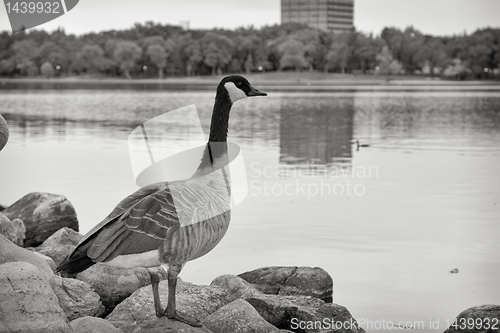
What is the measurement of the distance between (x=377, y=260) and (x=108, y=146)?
61.6 feet

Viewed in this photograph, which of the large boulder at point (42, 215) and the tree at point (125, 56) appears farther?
the tree at point (125, 56)

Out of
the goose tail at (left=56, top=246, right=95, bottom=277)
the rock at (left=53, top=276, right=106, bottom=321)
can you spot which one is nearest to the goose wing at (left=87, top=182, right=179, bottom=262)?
the goose tail at (left=56, top=246, right=95, bottom=277)

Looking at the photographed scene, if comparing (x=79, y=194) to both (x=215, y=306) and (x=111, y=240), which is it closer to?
(x=215, y=306)

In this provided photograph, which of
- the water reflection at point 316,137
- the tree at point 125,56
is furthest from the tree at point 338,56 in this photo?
the water reflection at point 316,137

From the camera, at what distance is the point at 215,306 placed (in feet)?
26.2

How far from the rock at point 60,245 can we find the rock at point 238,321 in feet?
13.4

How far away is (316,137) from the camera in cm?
3133

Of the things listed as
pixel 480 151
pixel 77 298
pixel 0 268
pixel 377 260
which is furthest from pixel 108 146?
pixel 0 268

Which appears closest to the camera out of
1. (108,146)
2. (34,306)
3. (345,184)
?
(34,306)

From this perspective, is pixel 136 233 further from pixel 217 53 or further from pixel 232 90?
pixel 217 53

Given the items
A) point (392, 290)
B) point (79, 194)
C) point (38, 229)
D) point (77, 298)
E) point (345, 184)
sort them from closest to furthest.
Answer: point (77, 298)
point (392, 290)
point (38, 229)
point (79, 194)
point (345, 184)

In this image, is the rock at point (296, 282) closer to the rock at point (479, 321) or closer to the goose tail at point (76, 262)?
the rock at point (479, 321)

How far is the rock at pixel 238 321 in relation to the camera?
7113mm

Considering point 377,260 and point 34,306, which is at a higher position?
point 34,306
